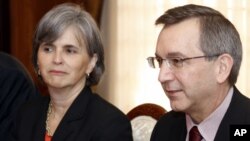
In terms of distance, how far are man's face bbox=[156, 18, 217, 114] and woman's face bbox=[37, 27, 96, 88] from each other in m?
0.59

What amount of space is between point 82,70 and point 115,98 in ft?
6.30

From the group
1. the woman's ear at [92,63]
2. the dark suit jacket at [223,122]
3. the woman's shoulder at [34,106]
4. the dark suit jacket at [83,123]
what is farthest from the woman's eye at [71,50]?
the dark suit jacket at [223,122]

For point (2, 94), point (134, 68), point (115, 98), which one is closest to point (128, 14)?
point (134, 68)

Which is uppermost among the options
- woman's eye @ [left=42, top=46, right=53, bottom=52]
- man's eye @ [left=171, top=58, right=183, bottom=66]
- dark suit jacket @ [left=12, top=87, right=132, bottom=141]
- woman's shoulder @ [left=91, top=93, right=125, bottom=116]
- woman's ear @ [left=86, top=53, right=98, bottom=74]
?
woman's eye @ [left=42, top=46, right=53, bottom=52]

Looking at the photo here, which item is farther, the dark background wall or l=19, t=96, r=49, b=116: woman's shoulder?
the dark background wall

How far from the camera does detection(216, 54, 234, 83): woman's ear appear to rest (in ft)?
5.87

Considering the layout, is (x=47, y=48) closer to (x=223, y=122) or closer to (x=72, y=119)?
(x=72, y=119)

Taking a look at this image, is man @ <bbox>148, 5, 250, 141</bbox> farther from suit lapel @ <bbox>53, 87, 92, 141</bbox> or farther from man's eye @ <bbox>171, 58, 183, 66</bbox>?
suit lapel @ <bbox>53, 87, 92, 141</bbox>

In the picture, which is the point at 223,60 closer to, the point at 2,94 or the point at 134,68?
the point at 2,94

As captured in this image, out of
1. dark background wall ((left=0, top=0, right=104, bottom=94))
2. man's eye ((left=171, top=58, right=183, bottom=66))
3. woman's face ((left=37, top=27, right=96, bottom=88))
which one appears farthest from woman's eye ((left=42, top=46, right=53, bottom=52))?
dark background wall ((left=0, top=0, right=104, bottom=94))

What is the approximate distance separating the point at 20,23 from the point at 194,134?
9.01ft

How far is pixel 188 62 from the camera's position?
5.80 feet

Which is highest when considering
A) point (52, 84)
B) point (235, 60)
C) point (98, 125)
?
point (235, 60)

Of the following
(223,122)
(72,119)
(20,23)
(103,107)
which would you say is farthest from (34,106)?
(20,23)
